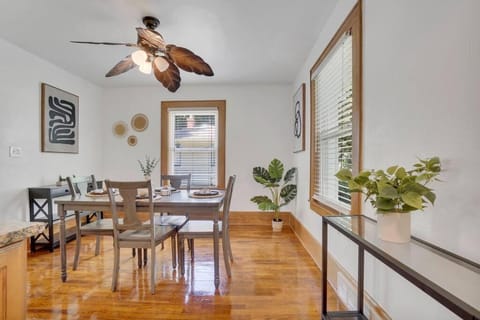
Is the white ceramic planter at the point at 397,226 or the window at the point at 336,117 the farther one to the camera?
the window at the point at 336,117

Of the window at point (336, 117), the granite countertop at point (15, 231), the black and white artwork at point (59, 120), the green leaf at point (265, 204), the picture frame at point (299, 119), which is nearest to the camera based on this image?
the granite countertop at point (15, 231)

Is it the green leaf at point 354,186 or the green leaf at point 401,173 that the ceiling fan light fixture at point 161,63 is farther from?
the green leaf at point 401,173

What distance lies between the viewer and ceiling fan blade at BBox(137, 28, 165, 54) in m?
2.05

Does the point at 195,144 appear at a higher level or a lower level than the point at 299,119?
lower

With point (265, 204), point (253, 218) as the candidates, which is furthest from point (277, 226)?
point (253, 218)

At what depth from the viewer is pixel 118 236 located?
7.18 ft

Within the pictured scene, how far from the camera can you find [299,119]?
148 inches

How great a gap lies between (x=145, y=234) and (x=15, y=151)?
2.02m

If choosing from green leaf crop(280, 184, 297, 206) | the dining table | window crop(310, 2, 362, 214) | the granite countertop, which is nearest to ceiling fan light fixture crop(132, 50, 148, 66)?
the dining table

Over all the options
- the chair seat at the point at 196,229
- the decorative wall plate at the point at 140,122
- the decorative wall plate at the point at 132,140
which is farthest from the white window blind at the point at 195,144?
the chair seat at the point at 196,229

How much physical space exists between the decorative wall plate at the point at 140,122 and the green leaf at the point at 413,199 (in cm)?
433

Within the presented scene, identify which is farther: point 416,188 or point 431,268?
point 416,188

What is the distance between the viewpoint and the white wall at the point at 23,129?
9.29 ft

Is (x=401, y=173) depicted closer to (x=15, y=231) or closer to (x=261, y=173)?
(x=15, y=231)
